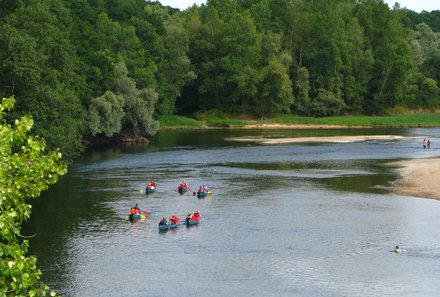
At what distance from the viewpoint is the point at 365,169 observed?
91.3m

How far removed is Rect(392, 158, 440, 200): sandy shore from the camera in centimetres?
7350

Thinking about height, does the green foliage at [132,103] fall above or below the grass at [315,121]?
above

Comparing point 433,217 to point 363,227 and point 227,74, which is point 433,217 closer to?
point 363,227

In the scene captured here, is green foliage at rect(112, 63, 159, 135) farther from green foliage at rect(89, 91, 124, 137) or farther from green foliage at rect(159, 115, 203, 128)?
green foliage at rect(159, 115, 203, 128)

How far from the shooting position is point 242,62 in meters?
168

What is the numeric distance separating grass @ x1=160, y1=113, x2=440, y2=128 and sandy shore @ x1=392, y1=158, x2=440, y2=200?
70918 mm

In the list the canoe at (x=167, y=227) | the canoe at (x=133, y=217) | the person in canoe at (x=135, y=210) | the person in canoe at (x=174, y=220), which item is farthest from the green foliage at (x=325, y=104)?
the canoe at (x=167, y=227)

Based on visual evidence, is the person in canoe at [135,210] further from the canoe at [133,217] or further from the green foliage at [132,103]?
the green foliage at [132,103]

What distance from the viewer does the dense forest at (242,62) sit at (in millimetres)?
123625

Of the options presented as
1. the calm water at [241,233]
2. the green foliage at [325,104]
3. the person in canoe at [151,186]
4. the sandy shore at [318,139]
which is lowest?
the calm water at [241,233]

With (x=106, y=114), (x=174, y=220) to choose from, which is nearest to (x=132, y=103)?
(x=106, y=114)

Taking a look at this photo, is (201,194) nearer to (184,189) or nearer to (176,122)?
(184,189)

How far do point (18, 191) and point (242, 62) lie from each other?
149117 millimetres

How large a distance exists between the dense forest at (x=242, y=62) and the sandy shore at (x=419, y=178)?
49.5 meters
